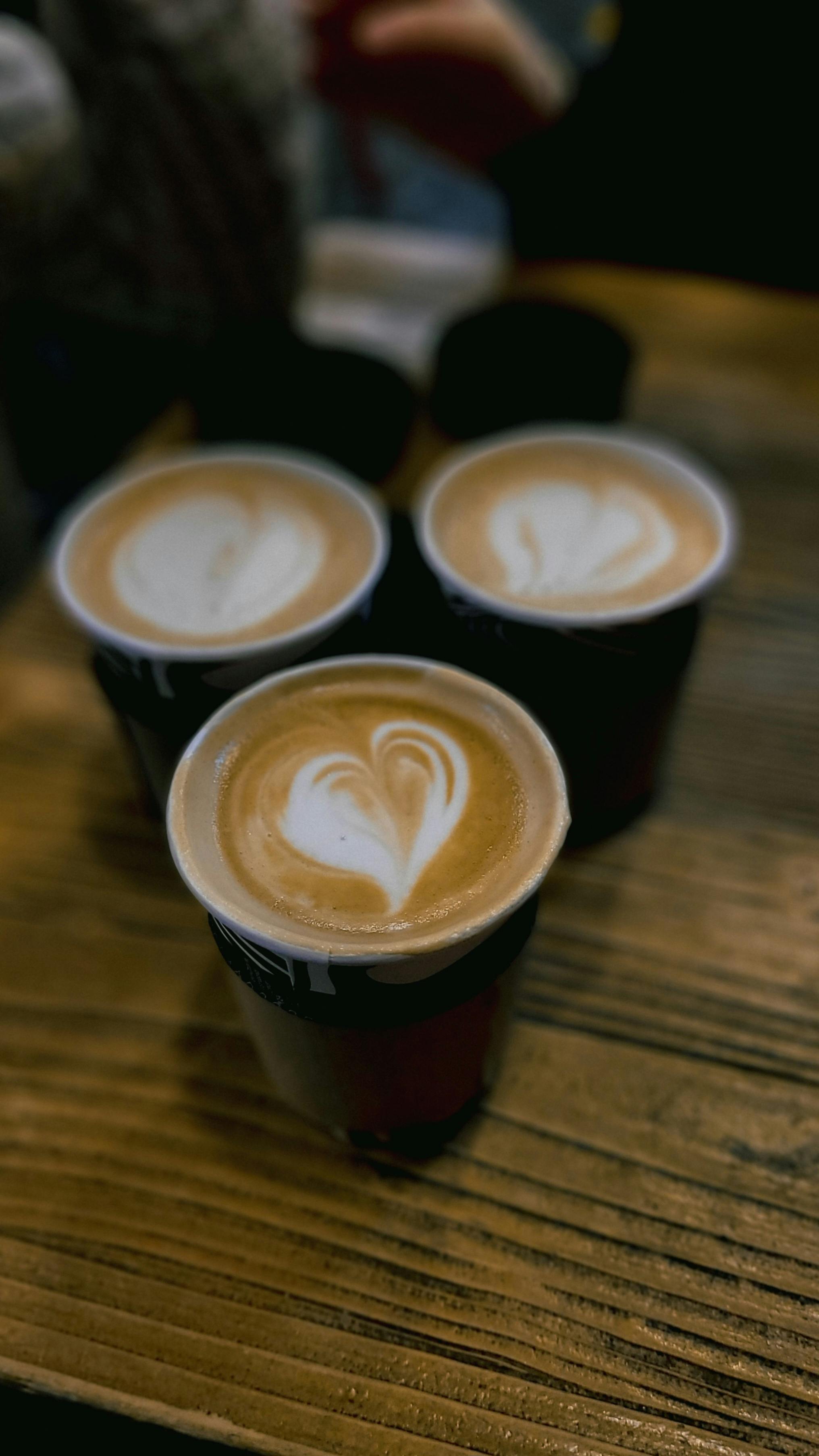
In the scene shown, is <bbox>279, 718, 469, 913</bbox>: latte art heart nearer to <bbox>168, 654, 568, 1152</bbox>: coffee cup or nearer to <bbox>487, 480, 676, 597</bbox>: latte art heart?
<bbox>168, 654, 568, 1152</bbox>: coffee cup

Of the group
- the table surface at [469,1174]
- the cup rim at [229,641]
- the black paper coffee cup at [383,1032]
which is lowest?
the table surface at [469,1174]

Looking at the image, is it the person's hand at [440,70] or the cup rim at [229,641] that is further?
the person's hand at [440,70]

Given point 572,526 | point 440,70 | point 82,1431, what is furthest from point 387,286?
point 82,1431

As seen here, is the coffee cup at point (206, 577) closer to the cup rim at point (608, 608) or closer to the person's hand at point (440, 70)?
the cup rim at point (608, 608)

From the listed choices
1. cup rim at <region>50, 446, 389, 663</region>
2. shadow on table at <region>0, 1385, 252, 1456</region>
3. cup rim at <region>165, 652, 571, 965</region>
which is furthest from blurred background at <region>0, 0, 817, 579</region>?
shadow on table at <region>0, 1385, 252, 1456</region>

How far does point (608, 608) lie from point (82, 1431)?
71 cm

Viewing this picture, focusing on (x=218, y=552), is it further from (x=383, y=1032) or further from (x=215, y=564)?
Answer: (x=383, y=1032)

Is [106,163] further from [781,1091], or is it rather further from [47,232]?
[781,1091]

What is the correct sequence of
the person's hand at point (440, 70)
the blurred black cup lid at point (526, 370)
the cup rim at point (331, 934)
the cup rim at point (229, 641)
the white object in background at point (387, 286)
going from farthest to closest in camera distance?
the white object in background at point (387, 286), the person's hand at point (440, 70), the blurred black cup lid at point (526, 370), the cup rim at point (229, 641), the cup rim at point (331, 934)

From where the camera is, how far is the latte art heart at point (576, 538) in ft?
2.89

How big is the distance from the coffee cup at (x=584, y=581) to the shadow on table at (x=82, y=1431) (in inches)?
21.3

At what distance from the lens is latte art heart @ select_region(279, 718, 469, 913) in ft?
2.19

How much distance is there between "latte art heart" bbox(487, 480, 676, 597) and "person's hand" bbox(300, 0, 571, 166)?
1397 millimetres

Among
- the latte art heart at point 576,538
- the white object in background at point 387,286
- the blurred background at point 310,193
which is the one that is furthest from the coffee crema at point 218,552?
the white object in background at point 387,286
